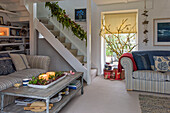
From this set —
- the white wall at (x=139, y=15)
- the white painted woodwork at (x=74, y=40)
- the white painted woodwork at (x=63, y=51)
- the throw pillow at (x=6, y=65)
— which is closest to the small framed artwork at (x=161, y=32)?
the white wall at (x=139, y=15)

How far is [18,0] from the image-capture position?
4.32m

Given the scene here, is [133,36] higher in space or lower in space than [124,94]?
higher

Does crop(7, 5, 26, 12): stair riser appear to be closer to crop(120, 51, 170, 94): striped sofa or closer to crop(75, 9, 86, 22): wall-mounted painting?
crop(75, 9, 86, 22): wall-mounted painting

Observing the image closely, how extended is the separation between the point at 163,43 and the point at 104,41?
6.67ft

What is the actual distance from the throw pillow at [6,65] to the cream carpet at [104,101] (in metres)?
1.58

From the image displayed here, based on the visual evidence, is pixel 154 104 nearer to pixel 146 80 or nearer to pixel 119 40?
pixel 146 80

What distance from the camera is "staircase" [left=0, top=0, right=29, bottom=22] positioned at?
439 centimetres

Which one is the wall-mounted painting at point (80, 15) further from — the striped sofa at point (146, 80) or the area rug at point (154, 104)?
the area rug at point (154, 104)

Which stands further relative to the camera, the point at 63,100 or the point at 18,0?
the point at 18,0

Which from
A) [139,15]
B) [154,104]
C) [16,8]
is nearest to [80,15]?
[139,15]

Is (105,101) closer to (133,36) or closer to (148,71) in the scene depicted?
(148,71)

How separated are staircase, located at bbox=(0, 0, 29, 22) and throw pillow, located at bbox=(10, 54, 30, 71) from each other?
1555 millimetres

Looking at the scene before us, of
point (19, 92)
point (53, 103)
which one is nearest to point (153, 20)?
point (53, 103)

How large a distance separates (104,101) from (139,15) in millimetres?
3333
